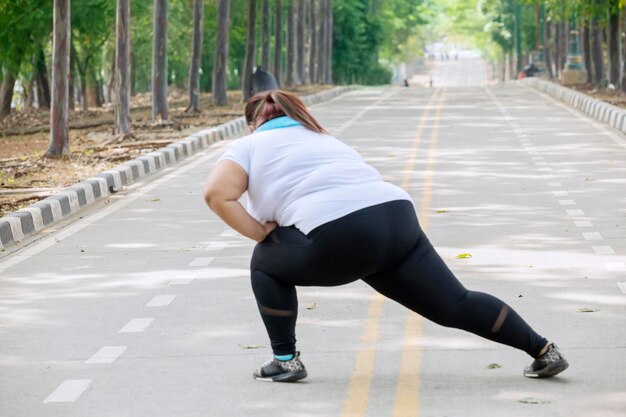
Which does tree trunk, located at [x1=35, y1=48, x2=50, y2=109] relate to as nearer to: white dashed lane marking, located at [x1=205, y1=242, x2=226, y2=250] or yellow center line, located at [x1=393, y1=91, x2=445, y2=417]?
white dashed lane marking, located at [x1=205, y1=242, x2=226, y2=250]

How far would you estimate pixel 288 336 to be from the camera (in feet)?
22.4

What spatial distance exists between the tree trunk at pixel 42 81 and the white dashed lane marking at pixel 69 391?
35.4 m

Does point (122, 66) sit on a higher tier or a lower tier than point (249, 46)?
lower

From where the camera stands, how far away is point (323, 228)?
6418mm

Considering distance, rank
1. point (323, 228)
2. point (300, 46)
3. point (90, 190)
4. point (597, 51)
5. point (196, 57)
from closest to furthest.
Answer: point (323, 228) < point (90, 190) < point (196, 57) < point (597, 51) < point (300, 46)

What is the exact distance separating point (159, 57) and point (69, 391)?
24768 mm

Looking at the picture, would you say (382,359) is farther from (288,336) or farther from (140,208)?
(140,208)

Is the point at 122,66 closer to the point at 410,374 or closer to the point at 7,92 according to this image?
the point at 7,92

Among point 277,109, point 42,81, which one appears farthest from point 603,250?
point 42,81

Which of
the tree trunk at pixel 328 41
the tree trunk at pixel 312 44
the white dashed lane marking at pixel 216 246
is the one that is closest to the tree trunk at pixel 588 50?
the tree trunk at pixel 312 44

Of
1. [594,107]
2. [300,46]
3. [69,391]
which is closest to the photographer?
[69,391]

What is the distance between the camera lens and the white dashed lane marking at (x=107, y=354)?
7.56 metres

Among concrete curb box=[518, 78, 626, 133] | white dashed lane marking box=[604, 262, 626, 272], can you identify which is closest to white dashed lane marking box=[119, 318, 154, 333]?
white dashed lane marking box=[604, 262, 626, 272]

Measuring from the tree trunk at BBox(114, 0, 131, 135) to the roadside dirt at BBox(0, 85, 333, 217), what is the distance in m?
0.37
